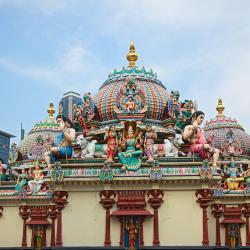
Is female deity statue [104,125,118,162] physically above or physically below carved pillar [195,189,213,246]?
above

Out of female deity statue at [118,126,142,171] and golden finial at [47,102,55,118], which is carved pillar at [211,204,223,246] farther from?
golden finial at [47,102,55,118]

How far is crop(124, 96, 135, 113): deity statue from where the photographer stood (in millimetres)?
28594

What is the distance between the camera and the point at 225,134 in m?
44.4

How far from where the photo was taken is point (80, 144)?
28.8 meters

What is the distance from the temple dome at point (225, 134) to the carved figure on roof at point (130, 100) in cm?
1491

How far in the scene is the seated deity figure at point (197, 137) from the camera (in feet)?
87.7

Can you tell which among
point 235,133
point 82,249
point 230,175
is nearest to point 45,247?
point 82,249

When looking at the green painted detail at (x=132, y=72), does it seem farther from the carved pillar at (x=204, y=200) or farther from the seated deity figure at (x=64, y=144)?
the carved pillar at (x=204, y=200)

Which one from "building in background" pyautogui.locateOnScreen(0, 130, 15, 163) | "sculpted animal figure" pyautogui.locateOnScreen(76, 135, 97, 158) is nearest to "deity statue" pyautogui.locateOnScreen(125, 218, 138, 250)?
"sculpted animal figure" pyautogui.locateOnScreen(76, 135, 97, 158)

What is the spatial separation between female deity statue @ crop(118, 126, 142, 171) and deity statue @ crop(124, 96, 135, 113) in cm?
259

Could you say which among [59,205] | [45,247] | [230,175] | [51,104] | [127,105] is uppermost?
[51,104]

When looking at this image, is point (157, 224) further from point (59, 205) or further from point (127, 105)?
point (127, 105)

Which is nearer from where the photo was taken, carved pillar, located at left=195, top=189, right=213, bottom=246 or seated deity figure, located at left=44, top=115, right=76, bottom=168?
carved pillar, located at left=195, top=189, right=213, bottom=246

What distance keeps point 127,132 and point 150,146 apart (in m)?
1.66
